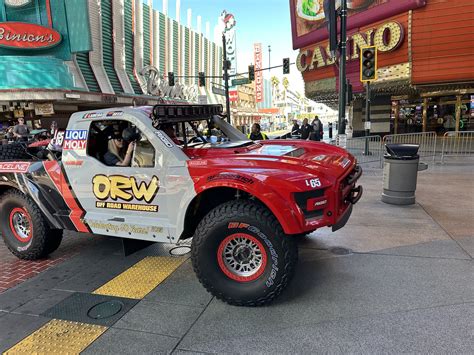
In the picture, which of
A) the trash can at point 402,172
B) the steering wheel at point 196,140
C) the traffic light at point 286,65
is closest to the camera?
the steering wheel at point 196,140

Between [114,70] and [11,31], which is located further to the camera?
[114,70]

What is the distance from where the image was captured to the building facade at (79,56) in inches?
742

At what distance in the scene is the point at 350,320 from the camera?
10.0 feet

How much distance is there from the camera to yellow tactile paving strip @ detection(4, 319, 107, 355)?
2.84 m

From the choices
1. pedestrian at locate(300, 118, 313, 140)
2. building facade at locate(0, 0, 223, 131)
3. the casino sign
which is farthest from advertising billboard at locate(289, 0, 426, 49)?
building facade at locate(0, 0, 223, 131)

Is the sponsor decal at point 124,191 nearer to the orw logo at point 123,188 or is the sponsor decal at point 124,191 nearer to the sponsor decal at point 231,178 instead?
the orw logo at point 123,188

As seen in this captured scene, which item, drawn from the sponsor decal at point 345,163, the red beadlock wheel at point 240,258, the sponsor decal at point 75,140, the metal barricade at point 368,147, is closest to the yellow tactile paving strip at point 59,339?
the red beadlock wheel at point 240,258

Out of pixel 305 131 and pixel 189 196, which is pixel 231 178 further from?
pixel 305 131

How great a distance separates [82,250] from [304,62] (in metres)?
18.2

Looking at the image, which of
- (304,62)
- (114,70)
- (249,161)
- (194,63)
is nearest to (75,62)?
(114,70)

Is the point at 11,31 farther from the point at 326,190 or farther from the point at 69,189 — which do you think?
the point at 326,190

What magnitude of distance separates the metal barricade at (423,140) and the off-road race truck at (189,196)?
957cm

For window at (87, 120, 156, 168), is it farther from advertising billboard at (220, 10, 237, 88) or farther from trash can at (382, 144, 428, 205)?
advertising billboard at (220, 10, 237, 88)

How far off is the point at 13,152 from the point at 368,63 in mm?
8896
